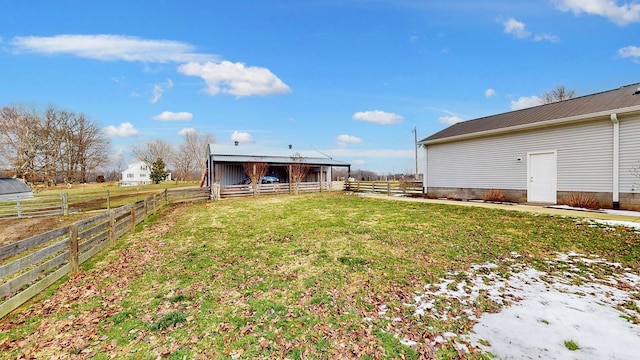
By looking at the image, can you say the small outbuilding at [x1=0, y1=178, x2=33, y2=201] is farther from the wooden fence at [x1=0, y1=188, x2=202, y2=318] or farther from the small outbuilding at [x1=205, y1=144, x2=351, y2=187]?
the wooden fence at [x1=0, y1=188, x2=202, y2=318]

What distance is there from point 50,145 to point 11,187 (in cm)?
2078

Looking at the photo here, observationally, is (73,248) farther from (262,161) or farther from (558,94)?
(558,94)

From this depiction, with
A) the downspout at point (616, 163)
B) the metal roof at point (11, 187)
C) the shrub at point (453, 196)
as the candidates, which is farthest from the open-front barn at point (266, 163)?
the downspout at point (616, 163)

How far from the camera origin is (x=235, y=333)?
310 centimetres

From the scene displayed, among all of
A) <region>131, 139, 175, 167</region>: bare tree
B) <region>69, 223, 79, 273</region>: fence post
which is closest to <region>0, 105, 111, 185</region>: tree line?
<region>131, 139, 175, 167</region>: bare tree

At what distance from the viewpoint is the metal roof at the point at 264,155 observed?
70.4ft

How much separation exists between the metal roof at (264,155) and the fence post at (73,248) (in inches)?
572

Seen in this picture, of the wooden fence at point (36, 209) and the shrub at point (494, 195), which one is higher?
the shrub at point (494, 195)

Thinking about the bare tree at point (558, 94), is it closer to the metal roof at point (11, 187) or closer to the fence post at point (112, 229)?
the fence post at point (112, 229)

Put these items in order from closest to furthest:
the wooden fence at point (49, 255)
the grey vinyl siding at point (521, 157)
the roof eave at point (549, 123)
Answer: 1. the wooden fence at point (49, 255)
2. the roof eave at point (549, 123)
3. the grey vinyl siding at point (521, 157)

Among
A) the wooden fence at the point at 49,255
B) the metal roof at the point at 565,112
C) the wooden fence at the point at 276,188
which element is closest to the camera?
the wooden fence at the point at 49,255

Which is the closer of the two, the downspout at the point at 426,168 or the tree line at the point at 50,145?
the downspout at the point at 426,168

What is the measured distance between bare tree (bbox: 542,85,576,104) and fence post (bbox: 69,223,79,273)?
1596 inches

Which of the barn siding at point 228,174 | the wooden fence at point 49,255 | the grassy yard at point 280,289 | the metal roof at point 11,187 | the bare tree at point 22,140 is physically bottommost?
the grassy yard at point 280,289
